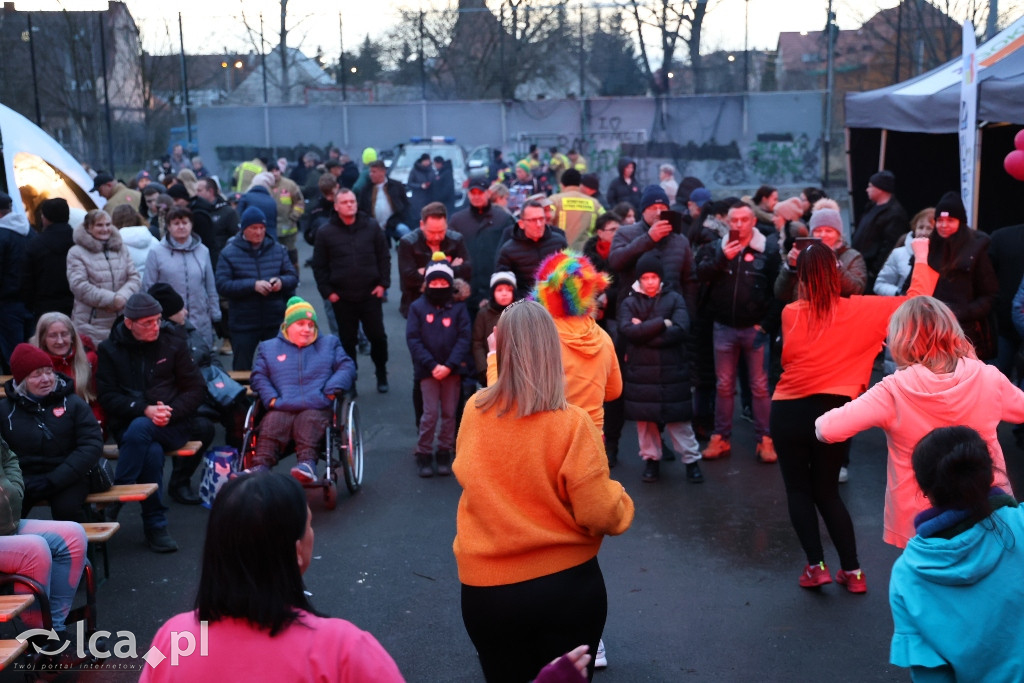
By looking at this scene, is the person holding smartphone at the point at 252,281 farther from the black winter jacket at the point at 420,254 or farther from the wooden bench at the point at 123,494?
the wooden bench at the point at 123,494

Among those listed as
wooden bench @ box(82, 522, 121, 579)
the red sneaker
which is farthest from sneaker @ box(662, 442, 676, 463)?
wooden bench @ box(82, 522, 121, 579)

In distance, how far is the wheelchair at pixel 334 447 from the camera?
275 inches

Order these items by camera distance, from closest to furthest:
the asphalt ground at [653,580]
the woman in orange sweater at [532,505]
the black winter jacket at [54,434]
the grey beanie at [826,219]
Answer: the woman in orange sweater at [532,505] → the asphalt ground at [653,580] → the black winter jacket at [54,434] → the grey beanie at [826,219]

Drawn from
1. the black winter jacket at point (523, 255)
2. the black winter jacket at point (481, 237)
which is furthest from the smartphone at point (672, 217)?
the black winter jacket at point (481, 237)

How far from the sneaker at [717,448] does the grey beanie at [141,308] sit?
403 centimetres

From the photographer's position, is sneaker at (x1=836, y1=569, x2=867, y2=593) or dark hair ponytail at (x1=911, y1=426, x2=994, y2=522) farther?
A: sneaker at (x1=836, y1=569, x2=867, y2=593)

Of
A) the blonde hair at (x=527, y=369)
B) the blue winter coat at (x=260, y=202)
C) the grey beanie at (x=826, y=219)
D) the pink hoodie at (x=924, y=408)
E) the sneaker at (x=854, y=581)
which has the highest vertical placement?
the blue winter coat at (x=260, y=202)

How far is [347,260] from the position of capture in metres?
9.57

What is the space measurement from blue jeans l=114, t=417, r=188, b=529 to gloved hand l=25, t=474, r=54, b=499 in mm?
826

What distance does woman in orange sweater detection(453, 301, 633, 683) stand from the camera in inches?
132

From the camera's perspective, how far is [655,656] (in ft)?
16.2

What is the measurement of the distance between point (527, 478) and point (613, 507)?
0.29 meters

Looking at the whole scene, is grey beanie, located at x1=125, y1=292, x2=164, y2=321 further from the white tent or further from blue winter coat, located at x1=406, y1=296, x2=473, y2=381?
the white tent

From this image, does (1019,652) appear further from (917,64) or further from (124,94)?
(124,94)
